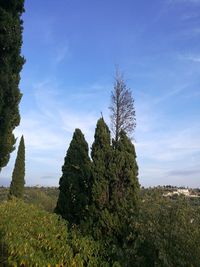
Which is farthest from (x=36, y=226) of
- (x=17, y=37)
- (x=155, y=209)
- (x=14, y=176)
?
(x=14, y=176)

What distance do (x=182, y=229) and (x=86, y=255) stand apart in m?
2.53

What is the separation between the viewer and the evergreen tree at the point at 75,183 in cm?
1600

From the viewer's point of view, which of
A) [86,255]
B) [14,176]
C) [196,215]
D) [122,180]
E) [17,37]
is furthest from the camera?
[14,176]

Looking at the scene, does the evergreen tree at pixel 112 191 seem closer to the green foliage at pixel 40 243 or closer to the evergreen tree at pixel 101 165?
the evergreen tree at pixel 101 165

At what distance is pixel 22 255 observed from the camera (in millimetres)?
8711

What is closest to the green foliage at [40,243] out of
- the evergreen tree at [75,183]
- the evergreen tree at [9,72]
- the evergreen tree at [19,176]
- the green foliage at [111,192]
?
the green foliage at [111,192]

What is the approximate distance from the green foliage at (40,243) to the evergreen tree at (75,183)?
5.72 feet

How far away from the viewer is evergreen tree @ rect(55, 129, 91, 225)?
16.0 m

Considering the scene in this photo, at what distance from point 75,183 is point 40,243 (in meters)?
6.71

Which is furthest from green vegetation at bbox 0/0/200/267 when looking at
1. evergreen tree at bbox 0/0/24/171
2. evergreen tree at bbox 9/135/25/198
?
evergreen tree at bbox 9/135/25/198

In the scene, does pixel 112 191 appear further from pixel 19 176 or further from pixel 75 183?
pixel 19 176

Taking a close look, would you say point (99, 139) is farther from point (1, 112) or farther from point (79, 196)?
point (1, 112)

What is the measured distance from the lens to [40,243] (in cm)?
1070

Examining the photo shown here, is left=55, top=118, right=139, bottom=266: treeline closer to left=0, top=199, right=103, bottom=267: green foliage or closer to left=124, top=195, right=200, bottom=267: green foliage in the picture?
left=124, top=195, right=200, bottom=267: green foliage
